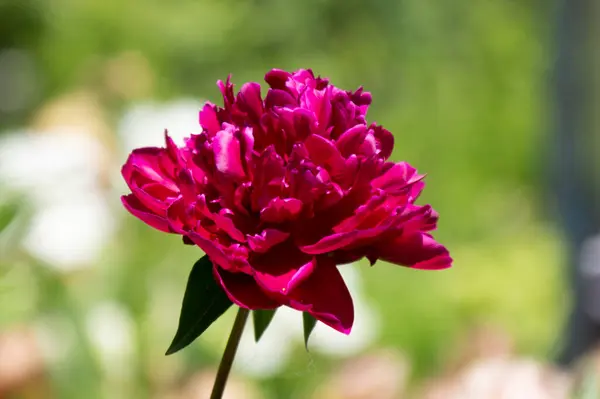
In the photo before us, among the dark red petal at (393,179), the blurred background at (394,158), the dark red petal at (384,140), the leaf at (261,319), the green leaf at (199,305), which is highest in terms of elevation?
the dark red petal at (384,140)

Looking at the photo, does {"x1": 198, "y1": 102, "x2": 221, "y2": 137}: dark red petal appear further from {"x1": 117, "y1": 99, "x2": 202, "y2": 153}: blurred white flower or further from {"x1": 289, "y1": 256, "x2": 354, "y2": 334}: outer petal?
{"x1": 117, "y1": 99, "x2": 202, "y2": 153}: blurred white flower

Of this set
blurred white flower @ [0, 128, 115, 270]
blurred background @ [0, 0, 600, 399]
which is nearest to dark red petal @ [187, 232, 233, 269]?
blurred background @ [0, 0, 600, 399]

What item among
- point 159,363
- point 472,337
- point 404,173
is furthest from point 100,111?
point 404,173

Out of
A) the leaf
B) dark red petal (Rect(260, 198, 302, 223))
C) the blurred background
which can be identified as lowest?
the blurred background

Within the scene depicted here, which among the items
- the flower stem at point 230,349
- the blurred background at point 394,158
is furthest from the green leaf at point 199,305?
the blurred background at point 394,158

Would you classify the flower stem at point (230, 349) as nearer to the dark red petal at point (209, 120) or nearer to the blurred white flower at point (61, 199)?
the dark red petal at point (209, 120)

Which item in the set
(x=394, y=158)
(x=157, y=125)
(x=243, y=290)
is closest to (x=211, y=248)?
(x=243, y=290)

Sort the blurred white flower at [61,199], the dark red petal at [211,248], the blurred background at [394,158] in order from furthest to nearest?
the blurred white flower at [61,199]
the blurred background at [394,158]
the dark red petal at [211,248]

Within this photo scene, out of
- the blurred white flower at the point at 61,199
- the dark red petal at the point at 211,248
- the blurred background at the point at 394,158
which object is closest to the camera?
the dark red petal at the point at 211,248
